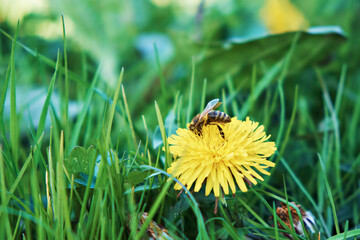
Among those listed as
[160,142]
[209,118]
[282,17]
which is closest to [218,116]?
[209,118]

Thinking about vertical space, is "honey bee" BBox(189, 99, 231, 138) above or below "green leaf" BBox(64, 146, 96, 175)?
above

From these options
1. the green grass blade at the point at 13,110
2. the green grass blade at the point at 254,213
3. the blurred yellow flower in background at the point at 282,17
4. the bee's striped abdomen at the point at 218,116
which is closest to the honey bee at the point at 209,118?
the bee's striped abdomen at the point at 218,116

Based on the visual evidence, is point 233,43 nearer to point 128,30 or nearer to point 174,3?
point 128,30

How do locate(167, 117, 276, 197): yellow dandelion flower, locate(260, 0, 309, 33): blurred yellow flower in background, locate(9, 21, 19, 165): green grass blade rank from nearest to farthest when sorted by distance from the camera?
locate(167, 117, 276, 197): yellow dandelion flower
locate(9, 21, 19, 165): green grass blade
locate(260, 0, 309, 33): blurred yellow flower in background

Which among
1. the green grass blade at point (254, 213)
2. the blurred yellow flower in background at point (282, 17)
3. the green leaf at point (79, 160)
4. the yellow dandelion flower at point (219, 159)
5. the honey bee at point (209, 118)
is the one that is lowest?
the green grass blade at point (254, 213)

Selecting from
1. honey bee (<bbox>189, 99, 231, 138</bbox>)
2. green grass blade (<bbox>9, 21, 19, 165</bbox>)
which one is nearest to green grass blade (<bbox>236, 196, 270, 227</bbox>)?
honey bee (<bbox>189, 99, 231, 138</bbox>)

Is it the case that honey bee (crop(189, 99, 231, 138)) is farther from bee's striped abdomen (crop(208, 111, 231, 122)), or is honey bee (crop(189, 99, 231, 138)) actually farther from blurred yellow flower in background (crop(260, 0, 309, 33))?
blurred yellow flower in background (crop(260, 0, 309, 33))

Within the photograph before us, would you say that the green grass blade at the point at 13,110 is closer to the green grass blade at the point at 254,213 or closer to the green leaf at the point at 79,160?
the green leaf at the point at 79,160
